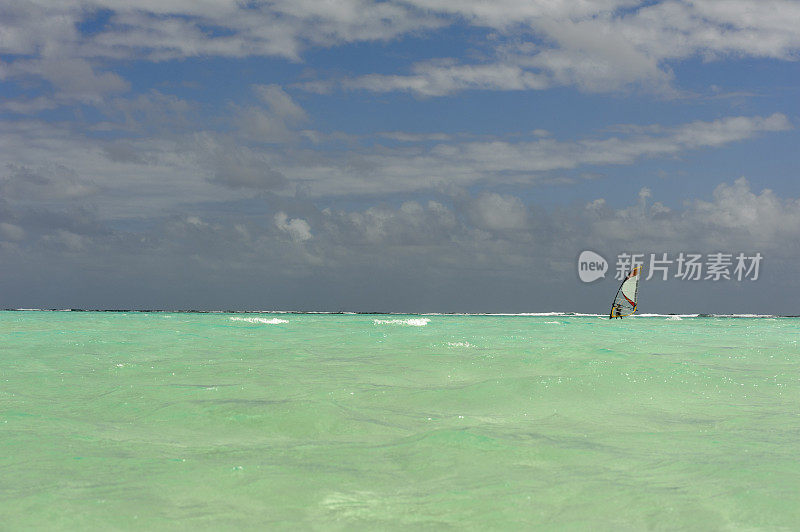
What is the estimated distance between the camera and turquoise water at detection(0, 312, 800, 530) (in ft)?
19.2

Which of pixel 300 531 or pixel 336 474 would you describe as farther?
pixel 336 474

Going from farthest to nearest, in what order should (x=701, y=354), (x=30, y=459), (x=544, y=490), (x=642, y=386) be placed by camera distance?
(x=701, y=354), (x=642, y=386), (x=30, y=459), (x=544, y=490)

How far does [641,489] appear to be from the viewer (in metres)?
6.58

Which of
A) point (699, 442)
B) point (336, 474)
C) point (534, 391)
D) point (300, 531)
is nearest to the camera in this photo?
point (300, 531)

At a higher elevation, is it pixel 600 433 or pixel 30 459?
pixel 600 433

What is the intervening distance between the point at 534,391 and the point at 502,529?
25.7 feet

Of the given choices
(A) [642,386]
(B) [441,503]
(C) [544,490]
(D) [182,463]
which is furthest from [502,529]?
(A) [642,386]

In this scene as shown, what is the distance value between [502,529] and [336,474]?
2.05m

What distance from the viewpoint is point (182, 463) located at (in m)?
7.31

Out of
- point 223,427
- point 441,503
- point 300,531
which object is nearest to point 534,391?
point 223,427

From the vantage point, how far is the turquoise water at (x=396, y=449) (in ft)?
19.2

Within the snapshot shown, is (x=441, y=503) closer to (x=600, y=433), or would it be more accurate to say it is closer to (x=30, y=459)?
(x=600, y=433)

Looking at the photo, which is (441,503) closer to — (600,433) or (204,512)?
(204,512)

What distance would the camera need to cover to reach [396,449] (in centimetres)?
813
